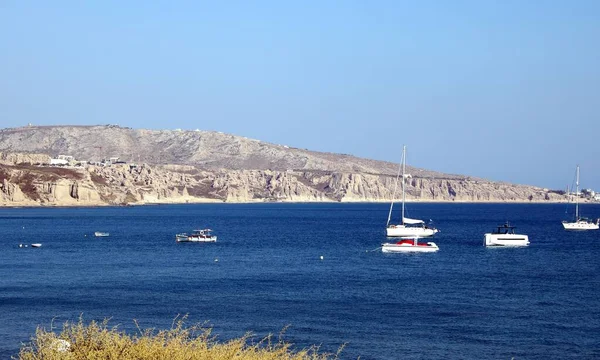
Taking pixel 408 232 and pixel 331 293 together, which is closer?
pixel 331 293

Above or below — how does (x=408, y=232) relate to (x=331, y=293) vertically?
above

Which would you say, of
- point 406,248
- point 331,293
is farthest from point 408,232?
point 331,293

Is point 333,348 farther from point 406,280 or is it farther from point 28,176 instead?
point 28,176

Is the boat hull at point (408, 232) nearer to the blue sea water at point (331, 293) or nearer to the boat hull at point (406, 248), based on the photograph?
the blue sea water at point (331, 293)

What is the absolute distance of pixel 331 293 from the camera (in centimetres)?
4297

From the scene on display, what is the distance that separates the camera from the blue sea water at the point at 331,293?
3088 cm

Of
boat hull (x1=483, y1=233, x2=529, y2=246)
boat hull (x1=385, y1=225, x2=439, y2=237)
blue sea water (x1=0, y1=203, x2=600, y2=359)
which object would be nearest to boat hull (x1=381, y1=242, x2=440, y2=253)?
blue sea water (x1=0, y1=203, x2=600, y2=359)

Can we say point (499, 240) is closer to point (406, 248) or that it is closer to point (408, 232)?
point (408, 232)

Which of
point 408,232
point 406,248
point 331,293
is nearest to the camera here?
point 331,293

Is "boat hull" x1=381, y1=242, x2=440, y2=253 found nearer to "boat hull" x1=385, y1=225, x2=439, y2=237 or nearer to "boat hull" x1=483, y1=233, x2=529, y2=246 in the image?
"boat hull" x1=483, y1=233, x2=529, y2=246

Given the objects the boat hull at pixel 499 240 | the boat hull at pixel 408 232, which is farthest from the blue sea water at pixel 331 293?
the boat hull at pixel 408 232

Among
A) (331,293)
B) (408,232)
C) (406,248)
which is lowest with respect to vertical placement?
(331,293)

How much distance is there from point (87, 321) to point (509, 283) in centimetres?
2696

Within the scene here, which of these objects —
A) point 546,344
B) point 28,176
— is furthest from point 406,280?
point 28,176
